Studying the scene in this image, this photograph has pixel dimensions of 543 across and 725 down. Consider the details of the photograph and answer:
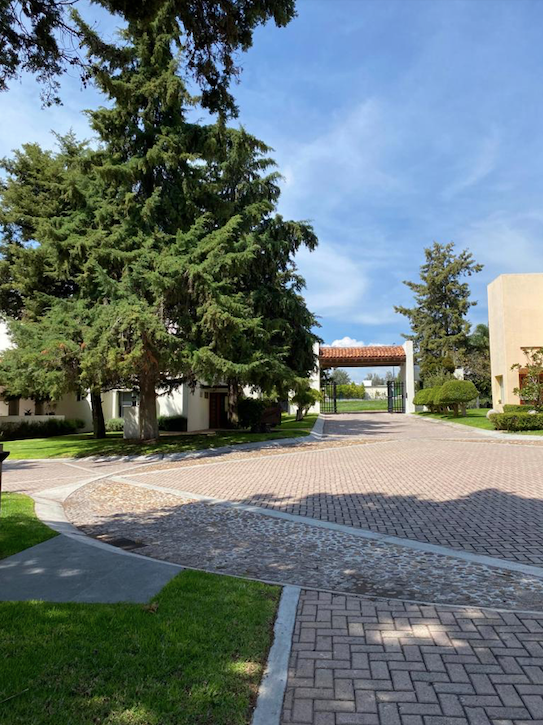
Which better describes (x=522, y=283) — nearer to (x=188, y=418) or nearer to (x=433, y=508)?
(x=188, y=418)

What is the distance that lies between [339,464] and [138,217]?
1064 centimetres

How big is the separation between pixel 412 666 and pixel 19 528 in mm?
5120

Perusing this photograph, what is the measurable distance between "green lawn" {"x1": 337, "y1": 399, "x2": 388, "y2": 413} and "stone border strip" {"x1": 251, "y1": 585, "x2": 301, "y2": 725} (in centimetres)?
5170

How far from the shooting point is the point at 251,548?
5449mm

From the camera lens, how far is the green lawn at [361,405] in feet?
183

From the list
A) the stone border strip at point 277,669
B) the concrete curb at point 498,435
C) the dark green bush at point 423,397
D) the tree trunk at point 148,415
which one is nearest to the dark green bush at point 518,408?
the concrete curb at point 498,435

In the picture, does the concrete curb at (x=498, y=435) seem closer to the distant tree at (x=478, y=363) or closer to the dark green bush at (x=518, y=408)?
the dark green bush at (x=518, y=408)

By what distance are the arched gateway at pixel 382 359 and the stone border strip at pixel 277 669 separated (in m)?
37.6

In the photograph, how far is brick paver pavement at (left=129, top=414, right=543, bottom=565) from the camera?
6000 mm

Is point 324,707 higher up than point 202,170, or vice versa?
point 202,170

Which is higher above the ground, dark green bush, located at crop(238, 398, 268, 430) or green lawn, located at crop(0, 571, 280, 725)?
dark green bush, located at crop(238, 398, 268, 430)

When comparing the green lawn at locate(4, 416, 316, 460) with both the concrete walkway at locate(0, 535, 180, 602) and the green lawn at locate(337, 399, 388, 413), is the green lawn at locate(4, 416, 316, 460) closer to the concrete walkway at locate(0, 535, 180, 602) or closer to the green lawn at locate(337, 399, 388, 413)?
the concrete walkway at locate(0, 535, 180, 602)

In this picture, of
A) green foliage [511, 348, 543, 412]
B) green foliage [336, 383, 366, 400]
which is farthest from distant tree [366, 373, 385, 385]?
green foliage [511, 348, 543, 412]

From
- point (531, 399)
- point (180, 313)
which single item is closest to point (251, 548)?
point (180, 313)
